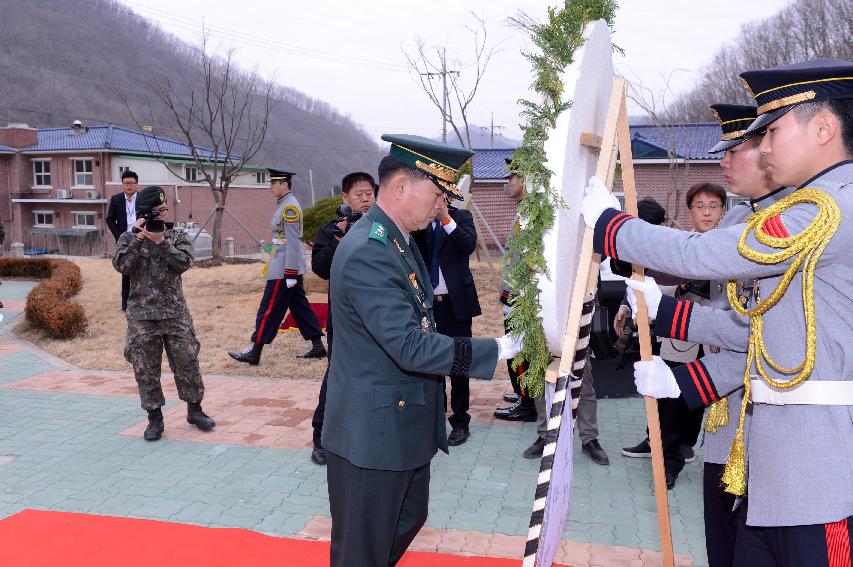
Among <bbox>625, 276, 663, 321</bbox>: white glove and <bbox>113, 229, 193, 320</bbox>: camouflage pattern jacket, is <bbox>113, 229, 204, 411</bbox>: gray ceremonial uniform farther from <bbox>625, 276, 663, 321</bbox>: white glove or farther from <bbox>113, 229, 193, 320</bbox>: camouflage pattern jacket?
<bbox>625, 276, 663, 321</bbox>: white glove

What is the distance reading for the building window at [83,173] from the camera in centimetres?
3928

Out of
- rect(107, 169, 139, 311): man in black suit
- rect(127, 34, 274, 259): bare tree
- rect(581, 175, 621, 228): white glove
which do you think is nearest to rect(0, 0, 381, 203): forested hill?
rect(127, 34, 274, 259): bare tree

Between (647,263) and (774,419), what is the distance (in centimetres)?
61

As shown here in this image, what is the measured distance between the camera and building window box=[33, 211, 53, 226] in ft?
137

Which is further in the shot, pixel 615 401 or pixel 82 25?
pixel 82 25

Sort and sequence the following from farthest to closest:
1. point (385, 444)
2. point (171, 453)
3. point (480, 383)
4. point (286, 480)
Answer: point (480, 383) < point (171, 453) < point (286, 480) < point (385, 444)

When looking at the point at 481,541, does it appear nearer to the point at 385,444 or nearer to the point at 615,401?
the point at 385,444

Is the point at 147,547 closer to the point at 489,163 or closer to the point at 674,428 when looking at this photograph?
the point at 674,428

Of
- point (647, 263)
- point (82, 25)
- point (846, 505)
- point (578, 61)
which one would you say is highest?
point (82, 25)

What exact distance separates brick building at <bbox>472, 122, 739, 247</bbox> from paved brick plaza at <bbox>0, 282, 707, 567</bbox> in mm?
19564

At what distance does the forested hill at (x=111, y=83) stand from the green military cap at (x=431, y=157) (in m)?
65.2

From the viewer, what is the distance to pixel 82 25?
92.1 m

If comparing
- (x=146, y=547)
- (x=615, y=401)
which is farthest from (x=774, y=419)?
(x=615, y=401)

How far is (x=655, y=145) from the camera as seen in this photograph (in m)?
28.7
